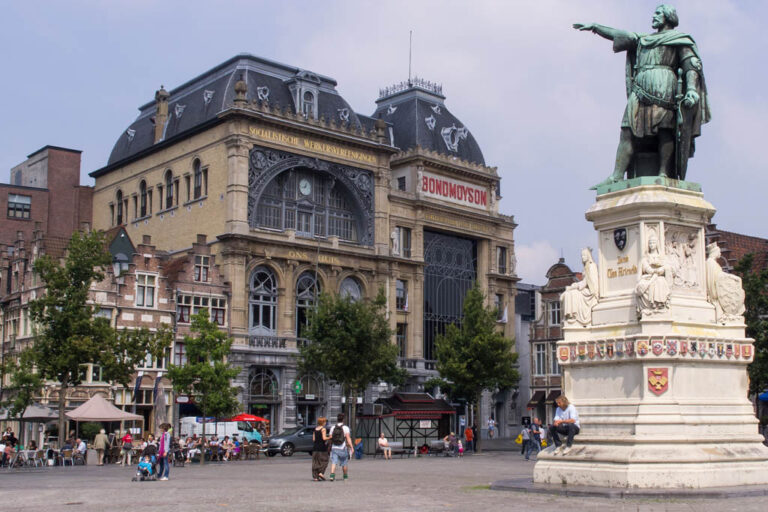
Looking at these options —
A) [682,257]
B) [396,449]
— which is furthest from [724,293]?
[396,449]

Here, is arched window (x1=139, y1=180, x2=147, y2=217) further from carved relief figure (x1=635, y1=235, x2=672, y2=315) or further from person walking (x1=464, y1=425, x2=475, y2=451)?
carved relief figure (x1=635, y1=235, x2=672, y2=315)

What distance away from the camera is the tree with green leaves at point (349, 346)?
168 ft

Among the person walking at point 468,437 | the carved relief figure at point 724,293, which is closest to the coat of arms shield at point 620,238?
the carved relief figure at point 724,293

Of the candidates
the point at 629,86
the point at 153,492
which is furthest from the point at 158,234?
the point at 629,86

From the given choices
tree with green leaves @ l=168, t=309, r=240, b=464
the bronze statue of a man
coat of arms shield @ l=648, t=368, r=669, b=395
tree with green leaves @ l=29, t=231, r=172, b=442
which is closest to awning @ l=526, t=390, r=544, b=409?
tree with green leaves @ l=168, t=309, r=240, b=464

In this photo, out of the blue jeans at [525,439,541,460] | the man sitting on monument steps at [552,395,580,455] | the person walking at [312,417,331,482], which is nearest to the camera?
the man sitting on monument steps at [552,395,580,455]

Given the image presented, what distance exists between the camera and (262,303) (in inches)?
2303

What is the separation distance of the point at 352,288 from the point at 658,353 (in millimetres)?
47621

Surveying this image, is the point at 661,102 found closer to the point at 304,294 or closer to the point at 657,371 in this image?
the point at 657,371

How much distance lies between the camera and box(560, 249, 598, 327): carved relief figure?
58.1 feet

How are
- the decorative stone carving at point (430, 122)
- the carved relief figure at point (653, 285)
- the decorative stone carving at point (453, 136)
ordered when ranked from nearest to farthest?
the carved relief figure at point (653, 285) → the decorative stone carving at point (430, 122) → the decorative stone carving at point (453, 136)

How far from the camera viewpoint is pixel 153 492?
20.6 metres

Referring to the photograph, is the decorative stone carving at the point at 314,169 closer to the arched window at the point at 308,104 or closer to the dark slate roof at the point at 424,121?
the arched window at the point at 308,104

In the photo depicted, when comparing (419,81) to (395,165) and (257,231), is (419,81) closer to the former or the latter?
(395,165)
